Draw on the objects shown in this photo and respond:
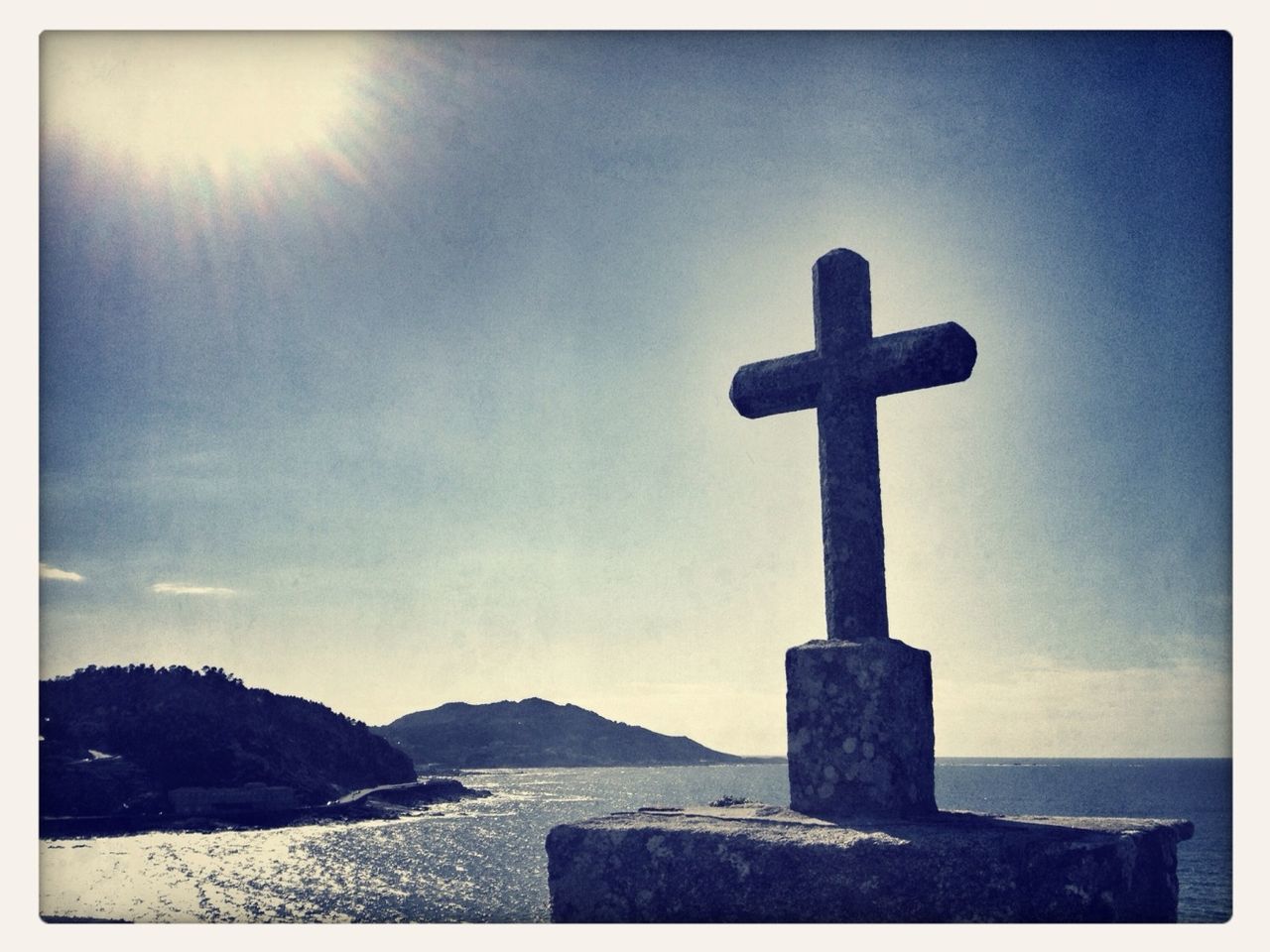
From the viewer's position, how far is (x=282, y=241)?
657cm

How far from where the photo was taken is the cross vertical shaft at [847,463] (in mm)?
4555

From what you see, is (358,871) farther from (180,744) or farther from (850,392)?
(850,392)

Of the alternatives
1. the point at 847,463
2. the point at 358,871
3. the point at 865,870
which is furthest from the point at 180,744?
the point at 865,870

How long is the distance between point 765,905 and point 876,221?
13.0ft

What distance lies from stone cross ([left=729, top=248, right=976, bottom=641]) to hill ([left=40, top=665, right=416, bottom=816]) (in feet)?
13.8

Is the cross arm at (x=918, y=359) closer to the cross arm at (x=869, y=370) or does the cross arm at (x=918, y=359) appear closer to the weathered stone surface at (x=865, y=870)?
the cross arm at (x=869, y=370)

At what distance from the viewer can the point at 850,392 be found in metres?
4.80

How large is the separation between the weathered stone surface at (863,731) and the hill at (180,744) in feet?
13.2

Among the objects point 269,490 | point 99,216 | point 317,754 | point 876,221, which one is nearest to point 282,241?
point 99,216

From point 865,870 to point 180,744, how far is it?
71.1 ft

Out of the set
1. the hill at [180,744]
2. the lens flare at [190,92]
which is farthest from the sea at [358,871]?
the lens flare at [190,92]

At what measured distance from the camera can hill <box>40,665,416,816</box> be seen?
20.9 feet

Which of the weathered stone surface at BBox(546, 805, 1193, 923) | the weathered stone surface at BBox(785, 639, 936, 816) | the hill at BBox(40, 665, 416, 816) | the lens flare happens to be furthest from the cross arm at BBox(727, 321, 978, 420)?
the hill at BBox(40, 665, 416, 816)

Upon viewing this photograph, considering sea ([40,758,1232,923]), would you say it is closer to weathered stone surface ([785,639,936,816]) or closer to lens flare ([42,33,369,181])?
weathered stone surface ([785,639,936,816])
